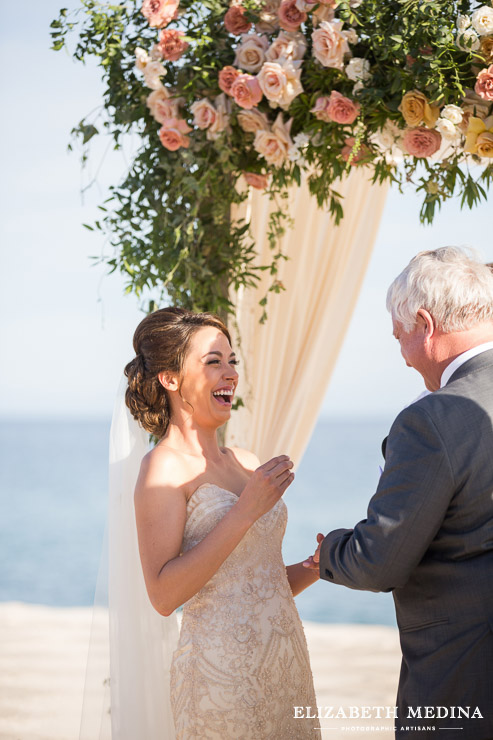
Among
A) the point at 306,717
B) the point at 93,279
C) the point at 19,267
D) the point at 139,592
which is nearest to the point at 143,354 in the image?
the point at 139,592

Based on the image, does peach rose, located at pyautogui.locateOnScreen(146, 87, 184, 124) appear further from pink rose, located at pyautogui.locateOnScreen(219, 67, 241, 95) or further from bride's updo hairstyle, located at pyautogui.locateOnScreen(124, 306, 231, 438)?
bride's updo hairstyle, located at pyautogui.locateOnScreen(124, 306, 231, 438)

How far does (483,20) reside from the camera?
8.19 ft

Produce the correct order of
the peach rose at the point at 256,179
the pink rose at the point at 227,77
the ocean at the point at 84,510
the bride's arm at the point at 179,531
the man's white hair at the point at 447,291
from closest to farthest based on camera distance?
the man's white hair at the point at 447,291, the bride's arm at the point at 179,531, the pink rose at the point at 227,77, the peach rose at the point at 256,179, the ocean at the point at 84,510

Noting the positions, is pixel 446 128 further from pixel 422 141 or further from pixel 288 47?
pixel 288 47

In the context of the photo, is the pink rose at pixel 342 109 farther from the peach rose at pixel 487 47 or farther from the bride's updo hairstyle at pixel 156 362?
the bride's updo hairstyle at pixel 156 362

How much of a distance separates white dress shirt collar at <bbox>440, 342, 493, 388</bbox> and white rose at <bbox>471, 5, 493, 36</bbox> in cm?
120

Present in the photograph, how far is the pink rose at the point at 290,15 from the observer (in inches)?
114

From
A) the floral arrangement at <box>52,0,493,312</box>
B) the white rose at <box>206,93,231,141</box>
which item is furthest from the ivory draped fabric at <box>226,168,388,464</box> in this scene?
the white rose at <box>206,93,231,141</box>

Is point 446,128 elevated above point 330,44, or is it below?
below

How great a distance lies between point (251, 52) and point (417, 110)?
0.72m

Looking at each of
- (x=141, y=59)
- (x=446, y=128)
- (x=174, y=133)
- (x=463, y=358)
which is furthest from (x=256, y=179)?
(x=463, y=358)

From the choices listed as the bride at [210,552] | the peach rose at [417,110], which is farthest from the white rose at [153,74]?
the bride at [210,552]

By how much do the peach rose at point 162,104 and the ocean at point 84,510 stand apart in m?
14.8

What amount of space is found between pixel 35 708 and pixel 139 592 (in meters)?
2.81
